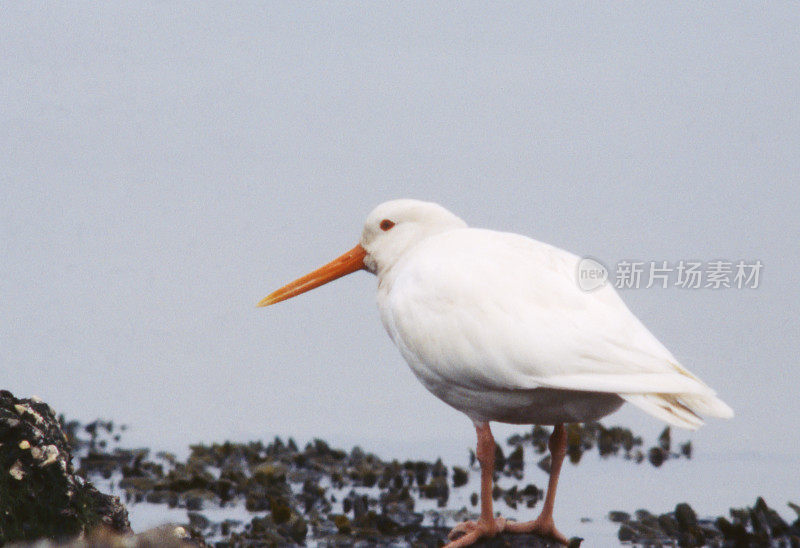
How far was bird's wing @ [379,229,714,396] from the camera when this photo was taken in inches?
216

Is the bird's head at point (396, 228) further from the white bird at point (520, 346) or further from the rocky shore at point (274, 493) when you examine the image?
the rocky shore at point (274, 493)

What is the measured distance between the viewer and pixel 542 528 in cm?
658

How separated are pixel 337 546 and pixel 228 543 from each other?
886 millimetres

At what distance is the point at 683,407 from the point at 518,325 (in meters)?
1.11

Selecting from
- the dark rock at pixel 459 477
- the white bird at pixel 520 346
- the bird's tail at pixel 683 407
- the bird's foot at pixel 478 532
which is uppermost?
the white bird at pixel 520 346

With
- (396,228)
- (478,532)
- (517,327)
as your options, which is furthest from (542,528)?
(396,228)

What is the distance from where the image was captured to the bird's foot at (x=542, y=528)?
6.58 meters

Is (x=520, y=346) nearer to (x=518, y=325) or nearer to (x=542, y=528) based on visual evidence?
(x=518, y=325)

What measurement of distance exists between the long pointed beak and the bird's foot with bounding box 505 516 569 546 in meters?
2.45

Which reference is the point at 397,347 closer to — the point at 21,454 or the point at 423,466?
the point at 21,454

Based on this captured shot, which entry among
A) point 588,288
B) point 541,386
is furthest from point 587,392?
point 588,288

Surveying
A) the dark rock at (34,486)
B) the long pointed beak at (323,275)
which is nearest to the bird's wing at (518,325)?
the long pointed beak at (323,275)

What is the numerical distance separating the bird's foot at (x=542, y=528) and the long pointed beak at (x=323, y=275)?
8.04ft

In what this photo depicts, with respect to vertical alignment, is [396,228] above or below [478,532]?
above
